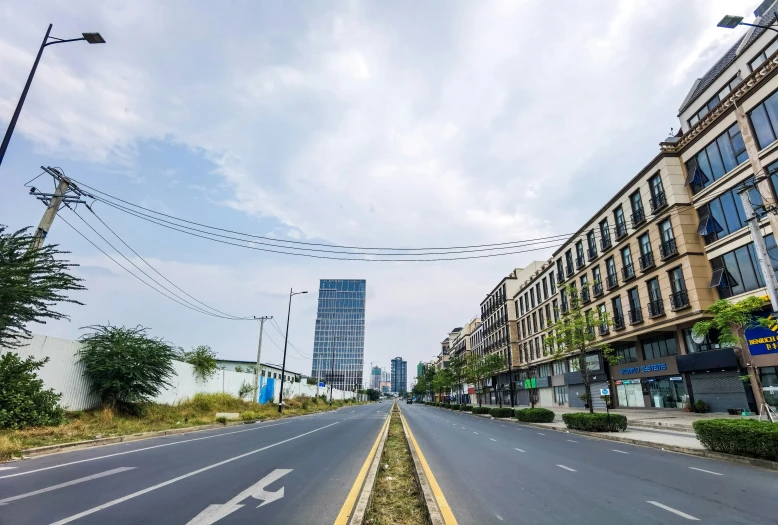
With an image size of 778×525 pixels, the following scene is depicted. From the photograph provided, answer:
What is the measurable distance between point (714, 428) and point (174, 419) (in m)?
25.0

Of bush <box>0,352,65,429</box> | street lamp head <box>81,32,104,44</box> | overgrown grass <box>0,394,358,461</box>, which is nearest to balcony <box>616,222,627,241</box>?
overgrown grass <box>0,394,358,461</box>

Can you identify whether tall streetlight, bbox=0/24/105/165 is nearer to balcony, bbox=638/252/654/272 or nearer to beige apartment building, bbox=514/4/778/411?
beige apartment building, bbox=514/4/778/411

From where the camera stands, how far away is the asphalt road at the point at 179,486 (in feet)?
17.6

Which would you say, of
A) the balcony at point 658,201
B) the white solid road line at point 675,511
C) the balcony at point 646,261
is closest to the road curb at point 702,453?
the white solid road line at point 675,511

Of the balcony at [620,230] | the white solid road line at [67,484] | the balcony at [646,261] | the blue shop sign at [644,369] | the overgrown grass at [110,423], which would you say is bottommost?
the white solid road line at [67,484]

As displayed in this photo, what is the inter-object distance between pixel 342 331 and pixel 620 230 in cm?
12969

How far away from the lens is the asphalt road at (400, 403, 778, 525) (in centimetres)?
573

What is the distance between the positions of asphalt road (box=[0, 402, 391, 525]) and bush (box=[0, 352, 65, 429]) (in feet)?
15.6

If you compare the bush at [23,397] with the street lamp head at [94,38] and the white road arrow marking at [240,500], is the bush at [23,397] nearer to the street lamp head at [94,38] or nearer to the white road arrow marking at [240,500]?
the street lamp head at [94,38]

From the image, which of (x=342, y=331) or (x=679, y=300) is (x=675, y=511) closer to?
(x=679, y=300)

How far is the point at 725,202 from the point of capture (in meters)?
23.8

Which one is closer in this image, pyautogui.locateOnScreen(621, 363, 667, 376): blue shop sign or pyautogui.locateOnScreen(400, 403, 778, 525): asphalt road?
pyautogui.locateOnScreen(400, 403, 778, 525): asphalt road

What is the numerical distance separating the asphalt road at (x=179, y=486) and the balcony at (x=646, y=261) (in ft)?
88.1

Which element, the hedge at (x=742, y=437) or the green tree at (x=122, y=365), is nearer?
the hedge at (x=742, y=437)
